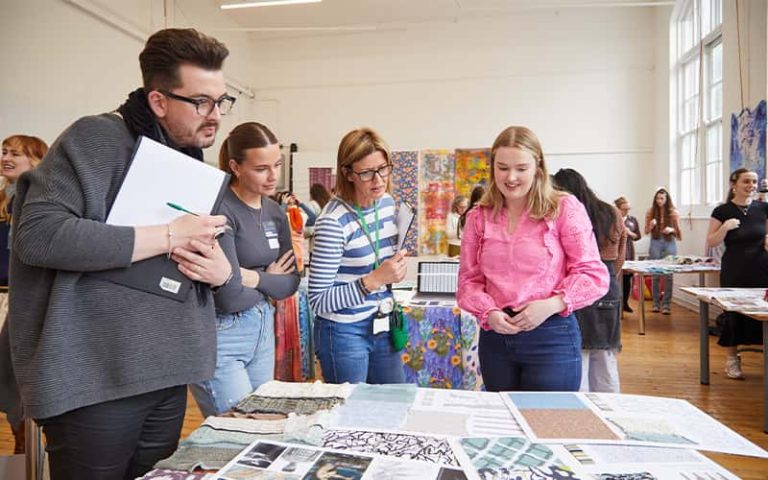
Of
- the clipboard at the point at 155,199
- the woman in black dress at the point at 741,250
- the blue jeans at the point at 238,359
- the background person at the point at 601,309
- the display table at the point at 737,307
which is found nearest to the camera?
the clipboard at the point at 155,199

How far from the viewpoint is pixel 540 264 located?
1.48m

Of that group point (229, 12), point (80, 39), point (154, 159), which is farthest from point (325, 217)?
point (229, 12)

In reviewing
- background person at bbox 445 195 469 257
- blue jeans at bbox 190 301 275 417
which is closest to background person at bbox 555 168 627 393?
background person at bbox 445 195 469 257

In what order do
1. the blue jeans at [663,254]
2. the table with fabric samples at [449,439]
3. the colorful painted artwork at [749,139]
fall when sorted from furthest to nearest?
the blue jeans at [663,254], the colorful painted artwork at [749,139], the table with fabric samples at [449,439]

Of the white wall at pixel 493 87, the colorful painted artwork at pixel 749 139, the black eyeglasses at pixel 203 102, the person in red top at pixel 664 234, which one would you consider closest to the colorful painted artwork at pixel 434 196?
the white wall at pixel 493 87

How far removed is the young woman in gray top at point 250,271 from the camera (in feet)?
4.62

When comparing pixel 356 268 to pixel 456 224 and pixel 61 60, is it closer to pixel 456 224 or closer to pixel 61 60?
pixel 456 224

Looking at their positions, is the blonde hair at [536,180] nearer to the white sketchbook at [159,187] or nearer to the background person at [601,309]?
the white sketchbook at [159,187]

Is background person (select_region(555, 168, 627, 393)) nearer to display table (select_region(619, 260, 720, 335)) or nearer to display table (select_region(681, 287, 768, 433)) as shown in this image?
display table (select_region(681, 287, 768, 433))

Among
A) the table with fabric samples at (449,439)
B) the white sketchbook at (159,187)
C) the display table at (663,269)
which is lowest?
the table with fabric samples at (449,439)

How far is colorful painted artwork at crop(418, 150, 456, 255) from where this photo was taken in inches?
320

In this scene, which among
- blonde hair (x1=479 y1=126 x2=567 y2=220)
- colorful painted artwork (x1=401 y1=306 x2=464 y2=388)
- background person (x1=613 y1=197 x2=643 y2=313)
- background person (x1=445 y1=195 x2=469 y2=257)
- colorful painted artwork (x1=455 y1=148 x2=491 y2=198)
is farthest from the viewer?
colorful painted artwork (x1=455 y1=148 x2=491 y2=198)

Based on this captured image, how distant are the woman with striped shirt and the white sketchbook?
1.82ft

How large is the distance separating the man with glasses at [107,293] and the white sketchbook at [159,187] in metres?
0.03
